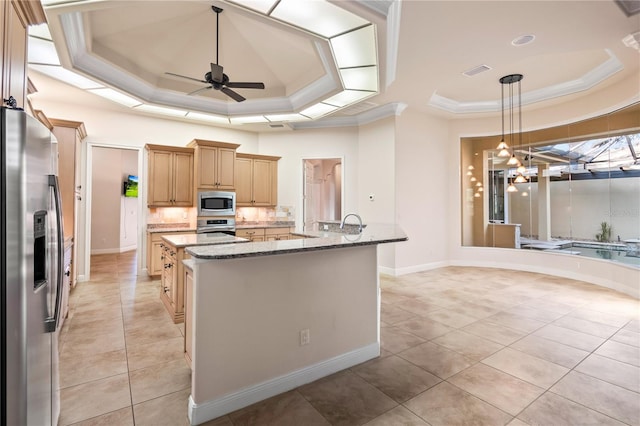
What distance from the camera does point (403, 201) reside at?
5.84m

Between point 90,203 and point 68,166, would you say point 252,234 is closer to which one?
point 90,203

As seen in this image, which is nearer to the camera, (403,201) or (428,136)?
(403,201)

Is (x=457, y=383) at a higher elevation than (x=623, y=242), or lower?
lower

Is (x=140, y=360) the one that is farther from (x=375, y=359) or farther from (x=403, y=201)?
(x=403, y=201)

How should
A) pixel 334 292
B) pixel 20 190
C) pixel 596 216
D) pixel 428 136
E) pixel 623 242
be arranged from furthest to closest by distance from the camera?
pixel 428 136 → pixel 596 216 → pixel 623 242 → pixel 334 292 → pixel 20 190

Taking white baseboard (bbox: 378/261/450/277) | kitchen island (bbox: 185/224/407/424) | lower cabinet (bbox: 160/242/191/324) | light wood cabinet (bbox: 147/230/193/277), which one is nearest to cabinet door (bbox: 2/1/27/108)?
kitchen island (bbox: 185/224/407/424)

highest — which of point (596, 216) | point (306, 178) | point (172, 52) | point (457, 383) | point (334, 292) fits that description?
point (172, 52)

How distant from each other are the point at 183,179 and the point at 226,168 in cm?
83

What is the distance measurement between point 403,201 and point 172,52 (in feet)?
14.7

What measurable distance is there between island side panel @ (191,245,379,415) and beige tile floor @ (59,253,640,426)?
0.20 meters

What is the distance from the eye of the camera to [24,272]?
1214 mm

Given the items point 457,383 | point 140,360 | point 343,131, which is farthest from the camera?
point 343,131

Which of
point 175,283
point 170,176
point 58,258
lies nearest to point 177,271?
point 175,283

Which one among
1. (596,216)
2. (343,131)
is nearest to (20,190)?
(343,131)
